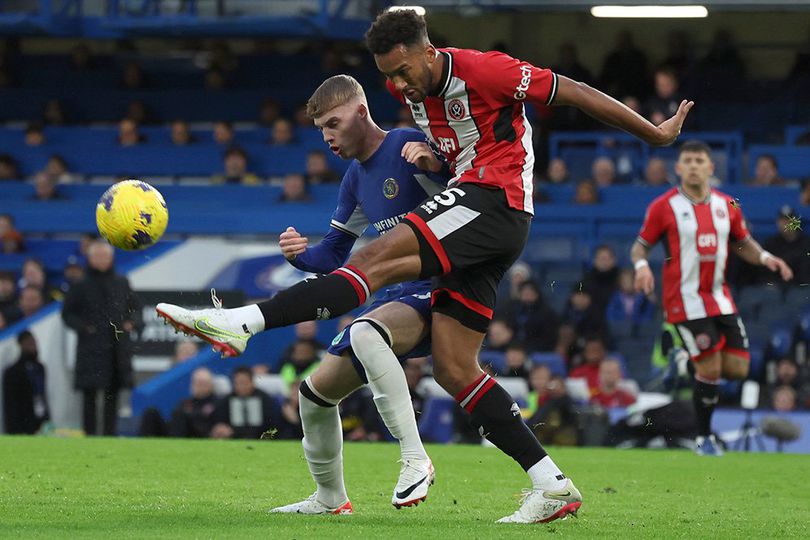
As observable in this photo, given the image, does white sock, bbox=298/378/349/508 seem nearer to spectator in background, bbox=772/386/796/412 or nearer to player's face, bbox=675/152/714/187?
player's face, bbox=675/152/714/187

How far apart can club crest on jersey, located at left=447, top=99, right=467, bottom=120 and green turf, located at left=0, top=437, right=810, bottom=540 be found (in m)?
1.75

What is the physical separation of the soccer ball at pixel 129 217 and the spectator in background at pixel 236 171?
11533mm

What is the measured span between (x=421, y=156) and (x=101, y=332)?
766 centimetres

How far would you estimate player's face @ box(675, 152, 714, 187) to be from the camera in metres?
11.1

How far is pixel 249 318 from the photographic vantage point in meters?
5.38

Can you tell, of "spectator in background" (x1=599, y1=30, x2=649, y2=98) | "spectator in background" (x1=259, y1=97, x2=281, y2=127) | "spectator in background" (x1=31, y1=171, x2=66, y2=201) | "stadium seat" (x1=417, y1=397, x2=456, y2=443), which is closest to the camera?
"stadium seat" (x1=417, y1=397, x2=456, y2=443)

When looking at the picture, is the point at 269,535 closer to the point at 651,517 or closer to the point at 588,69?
the point at 651,517

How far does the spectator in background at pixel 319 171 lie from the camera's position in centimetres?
1714

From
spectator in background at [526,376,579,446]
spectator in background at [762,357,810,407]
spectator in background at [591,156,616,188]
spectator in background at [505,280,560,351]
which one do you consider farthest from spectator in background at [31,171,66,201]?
spectator in background at [762,357,810,407]

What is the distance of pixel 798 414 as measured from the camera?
12.5 meters

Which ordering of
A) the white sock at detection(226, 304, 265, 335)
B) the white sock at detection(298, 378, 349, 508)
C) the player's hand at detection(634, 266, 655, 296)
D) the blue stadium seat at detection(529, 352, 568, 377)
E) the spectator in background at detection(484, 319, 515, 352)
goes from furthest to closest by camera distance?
the spectator in background at detection(484, 319, 515, 352), the blue stadium seat at detection(529, 352, 568, 377), the player's hand at detection(634, 266, 655, 296), the white sock at detection(298, 378, 349, 508), the white sock at detection(226, 304, 265, 335)

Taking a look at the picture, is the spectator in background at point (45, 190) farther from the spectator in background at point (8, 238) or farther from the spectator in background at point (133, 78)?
the spectator in background at point (133, 78)

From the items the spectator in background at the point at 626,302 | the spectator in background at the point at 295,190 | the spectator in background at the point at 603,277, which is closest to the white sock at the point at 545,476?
the spectator in background at the point at 603,277

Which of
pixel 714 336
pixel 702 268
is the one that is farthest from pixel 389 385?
pixel 702 268
